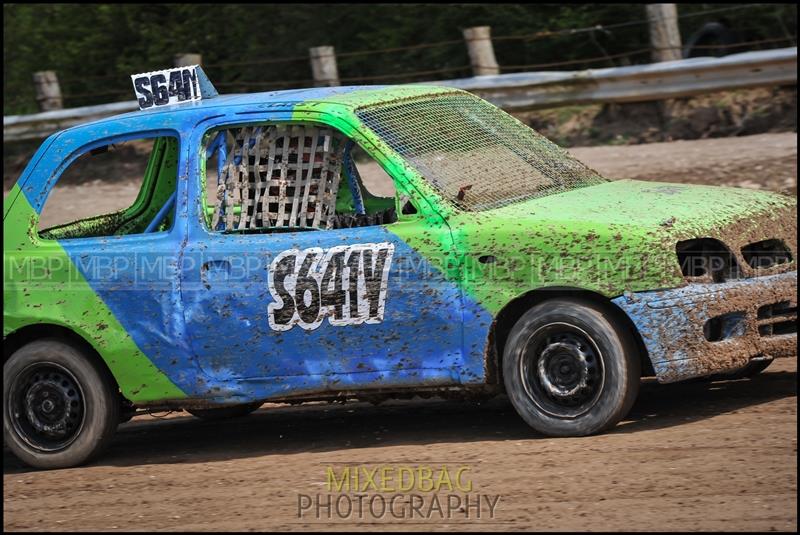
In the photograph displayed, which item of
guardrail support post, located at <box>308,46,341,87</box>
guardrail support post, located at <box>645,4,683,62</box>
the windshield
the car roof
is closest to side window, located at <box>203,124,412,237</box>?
the car roof

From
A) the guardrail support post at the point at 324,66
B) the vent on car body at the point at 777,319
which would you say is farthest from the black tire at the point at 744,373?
the guardrail support post at the point at 324,66

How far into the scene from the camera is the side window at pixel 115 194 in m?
7.53

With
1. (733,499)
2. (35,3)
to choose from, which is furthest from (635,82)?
(35,3)

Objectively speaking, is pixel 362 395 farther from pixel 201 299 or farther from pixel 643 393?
pixel 643 393

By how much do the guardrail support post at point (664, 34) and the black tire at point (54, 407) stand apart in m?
8.99

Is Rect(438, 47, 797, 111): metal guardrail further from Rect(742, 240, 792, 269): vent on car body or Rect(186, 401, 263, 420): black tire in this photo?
Rect(186, 401, 263, 420): black tire

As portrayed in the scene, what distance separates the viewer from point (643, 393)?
281 inches

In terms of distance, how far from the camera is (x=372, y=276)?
20.5 feet

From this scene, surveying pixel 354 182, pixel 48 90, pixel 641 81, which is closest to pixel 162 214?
pixel 354 182

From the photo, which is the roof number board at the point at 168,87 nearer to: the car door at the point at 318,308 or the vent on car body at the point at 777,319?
the car door at the point at 318,308

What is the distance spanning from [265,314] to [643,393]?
2.11 m

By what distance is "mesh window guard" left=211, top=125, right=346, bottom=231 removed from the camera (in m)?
6.63

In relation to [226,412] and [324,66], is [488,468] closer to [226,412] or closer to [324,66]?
[226,412]

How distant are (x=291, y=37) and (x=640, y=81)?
773cm
